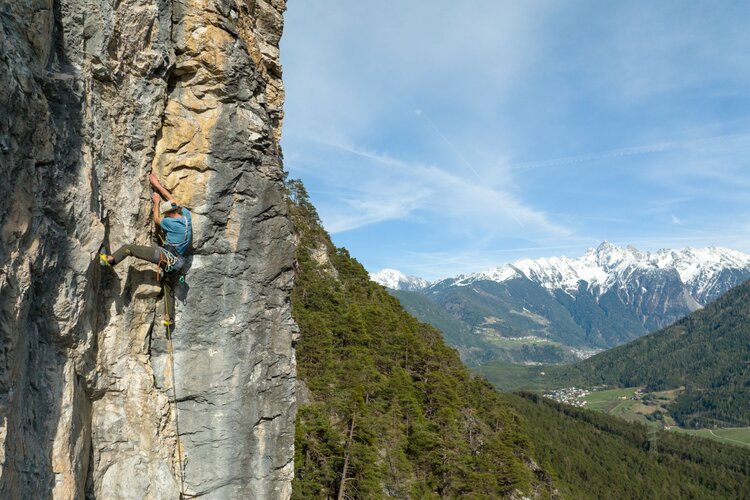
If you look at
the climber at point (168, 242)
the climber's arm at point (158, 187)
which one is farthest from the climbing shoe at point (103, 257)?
the climber's arm at point (158, 187)

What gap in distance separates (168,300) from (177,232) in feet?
4.47

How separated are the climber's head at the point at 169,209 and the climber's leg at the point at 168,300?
3.98 ft

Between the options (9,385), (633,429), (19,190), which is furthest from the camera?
(633,429)

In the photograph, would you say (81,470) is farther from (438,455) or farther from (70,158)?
(438,455)

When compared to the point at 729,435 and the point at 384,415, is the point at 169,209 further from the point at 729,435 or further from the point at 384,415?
the point at 729,435

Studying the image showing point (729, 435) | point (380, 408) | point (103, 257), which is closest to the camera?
point (103, 257)

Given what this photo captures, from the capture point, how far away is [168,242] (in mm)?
7879

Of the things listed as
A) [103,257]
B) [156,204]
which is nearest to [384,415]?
[156,204]

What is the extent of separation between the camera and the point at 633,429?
136250mm

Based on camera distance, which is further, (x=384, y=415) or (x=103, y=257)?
(x=384, y=415)

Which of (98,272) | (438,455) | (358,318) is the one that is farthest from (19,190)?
(358,318)

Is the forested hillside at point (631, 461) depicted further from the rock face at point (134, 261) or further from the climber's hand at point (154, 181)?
the climber's hand at point (154, 181)

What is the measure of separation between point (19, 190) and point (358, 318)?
32917mm

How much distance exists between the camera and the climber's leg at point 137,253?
23.5 feet
